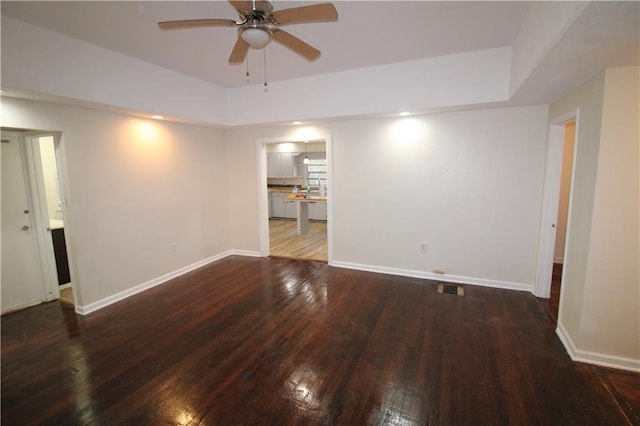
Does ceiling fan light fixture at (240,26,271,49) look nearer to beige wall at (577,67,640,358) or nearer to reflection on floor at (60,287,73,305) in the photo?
beige wall at (577,67,640,358)

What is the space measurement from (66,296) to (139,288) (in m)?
0.89

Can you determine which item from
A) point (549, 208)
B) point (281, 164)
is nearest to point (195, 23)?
point (549, 208)

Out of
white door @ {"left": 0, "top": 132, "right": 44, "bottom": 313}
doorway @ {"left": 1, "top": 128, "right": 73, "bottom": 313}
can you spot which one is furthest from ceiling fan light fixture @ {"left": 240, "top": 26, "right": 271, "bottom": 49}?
white door @ {"left": 0, "top": 132, "right": 44, "bottom": 313}

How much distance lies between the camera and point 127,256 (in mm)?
3812

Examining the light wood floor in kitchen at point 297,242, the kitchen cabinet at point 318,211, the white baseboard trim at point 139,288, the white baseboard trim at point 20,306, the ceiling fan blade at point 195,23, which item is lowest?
the white baseboard trim at point 20,306

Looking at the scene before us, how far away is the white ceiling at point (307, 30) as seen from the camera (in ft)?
7.81

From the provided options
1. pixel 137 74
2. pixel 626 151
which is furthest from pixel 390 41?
pixel 137 74

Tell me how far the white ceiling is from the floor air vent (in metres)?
2.87

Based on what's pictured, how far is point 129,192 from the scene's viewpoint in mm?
3803

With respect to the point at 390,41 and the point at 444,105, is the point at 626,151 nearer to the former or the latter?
the point at 444,105

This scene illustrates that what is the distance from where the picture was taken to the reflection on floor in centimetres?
374

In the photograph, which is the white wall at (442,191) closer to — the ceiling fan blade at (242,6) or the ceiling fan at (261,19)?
the ceiling fan at (261,19)

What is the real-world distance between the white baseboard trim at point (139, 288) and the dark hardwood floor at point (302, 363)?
0.13m

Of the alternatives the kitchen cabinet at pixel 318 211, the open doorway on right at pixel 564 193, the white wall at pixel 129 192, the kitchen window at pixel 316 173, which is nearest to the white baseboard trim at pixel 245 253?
the white wall at pixel 129 192
